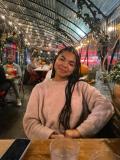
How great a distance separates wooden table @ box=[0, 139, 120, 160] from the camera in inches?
56.3

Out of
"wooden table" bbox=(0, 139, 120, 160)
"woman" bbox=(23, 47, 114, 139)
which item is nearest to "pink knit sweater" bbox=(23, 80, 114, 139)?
"woman" bbox=(23, 47, 114, 139)

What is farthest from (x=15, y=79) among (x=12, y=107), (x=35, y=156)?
(x=35, y=156)

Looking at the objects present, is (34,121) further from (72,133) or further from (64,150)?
(64,150)

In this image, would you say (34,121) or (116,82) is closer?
(116,82)

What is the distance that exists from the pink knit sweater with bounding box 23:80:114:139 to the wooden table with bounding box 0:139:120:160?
0.43 metres

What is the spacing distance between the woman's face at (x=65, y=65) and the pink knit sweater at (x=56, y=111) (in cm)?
13

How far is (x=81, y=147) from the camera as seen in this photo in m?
1.53

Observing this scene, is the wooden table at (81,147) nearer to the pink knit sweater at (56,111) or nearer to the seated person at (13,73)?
the pink knit sweater at (56,111)

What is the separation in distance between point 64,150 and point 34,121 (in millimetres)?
829

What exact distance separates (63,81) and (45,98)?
0.77ft

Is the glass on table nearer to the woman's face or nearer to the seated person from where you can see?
the woman's face

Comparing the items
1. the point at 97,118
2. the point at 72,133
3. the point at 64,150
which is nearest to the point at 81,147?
the point at 64,150

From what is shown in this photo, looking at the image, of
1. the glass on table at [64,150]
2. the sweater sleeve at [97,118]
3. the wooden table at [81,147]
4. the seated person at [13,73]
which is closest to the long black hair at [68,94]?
the sweater sleeve at [97,118]

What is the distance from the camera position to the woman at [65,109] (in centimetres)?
207
